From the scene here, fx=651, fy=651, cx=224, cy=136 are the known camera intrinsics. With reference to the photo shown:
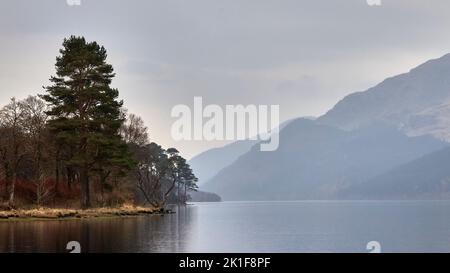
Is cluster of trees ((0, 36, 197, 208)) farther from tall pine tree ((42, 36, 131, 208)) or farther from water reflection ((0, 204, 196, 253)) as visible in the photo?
water reflection ((0, 204, 196, 253))

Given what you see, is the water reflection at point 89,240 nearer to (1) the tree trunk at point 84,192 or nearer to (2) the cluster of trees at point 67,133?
(2) the cluster of trees at point 67,133

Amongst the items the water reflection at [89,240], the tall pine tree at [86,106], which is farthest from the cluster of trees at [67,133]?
the water reflection at [89,240]

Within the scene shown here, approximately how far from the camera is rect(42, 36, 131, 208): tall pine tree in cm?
7762

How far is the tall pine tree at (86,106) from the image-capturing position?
255 ft

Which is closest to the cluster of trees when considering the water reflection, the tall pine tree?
the tall pine tree

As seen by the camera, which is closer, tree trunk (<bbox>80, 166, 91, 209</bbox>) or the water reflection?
the water reflection

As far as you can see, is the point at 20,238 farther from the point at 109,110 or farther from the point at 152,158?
the point at 152,158

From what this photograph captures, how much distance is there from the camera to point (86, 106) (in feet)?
262

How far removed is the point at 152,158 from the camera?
404 ft

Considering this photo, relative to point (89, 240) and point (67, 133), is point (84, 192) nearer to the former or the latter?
point (67, 133)

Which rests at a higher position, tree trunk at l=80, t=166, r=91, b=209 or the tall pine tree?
the tall pine tree
